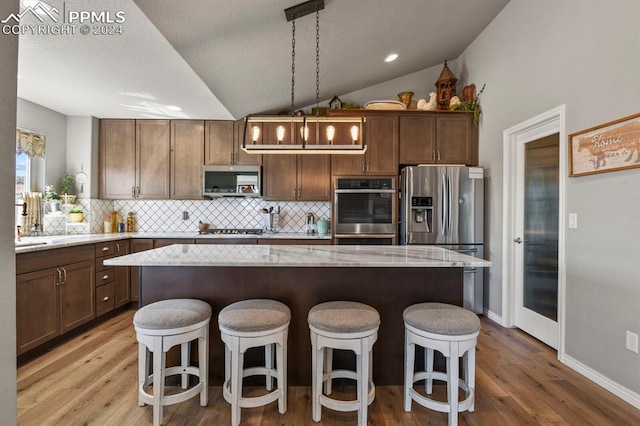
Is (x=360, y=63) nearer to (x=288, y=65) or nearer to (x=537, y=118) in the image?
(x=288, y=65)

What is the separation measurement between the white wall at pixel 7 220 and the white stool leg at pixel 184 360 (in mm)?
962

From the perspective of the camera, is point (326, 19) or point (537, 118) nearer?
point (326, 19)

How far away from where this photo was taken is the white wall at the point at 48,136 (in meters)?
3.37

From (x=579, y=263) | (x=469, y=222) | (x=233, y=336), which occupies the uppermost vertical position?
(x=469, y=222)

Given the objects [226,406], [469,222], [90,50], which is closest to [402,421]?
[226,406]

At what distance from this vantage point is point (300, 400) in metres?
1.93

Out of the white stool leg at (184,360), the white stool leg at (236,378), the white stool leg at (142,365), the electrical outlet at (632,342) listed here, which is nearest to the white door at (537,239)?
the electrical outlet at (632,342)

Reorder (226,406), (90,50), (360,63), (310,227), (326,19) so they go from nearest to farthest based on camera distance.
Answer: (226,406) → (90,50) → (326,19) → (360,63) → (310,227)

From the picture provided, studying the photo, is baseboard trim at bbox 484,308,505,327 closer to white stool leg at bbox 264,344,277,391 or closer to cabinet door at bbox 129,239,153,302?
white stool leg at bbox 264,344,277,391

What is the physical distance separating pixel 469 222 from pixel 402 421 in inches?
98.1

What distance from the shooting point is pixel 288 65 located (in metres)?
3.05

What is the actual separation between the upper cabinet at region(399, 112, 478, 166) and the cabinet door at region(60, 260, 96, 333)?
3.78 meters

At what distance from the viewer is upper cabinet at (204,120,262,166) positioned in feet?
13.5

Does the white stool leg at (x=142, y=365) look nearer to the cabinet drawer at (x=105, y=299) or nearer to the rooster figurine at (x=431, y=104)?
the cabinet drawer at (x=105, y=299)
